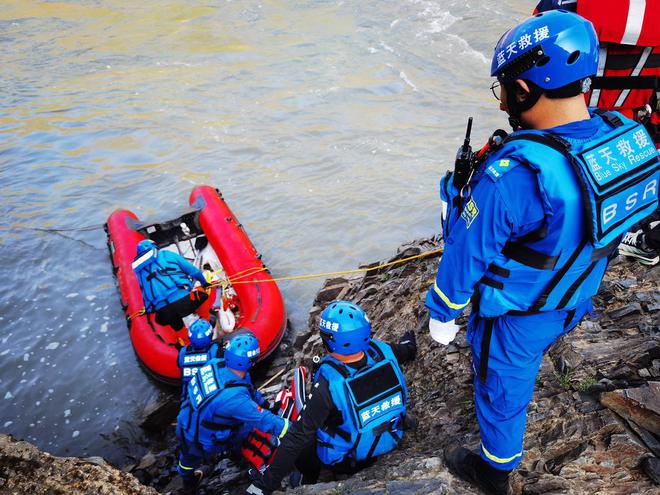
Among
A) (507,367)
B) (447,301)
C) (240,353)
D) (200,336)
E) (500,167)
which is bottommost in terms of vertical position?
(200,336)

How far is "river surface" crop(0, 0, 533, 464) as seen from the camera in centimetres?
646

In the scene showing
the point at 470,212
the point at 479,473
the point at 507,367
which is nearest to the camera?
the point at 470,212

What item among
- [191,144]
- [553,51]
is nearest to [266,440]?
[553,51]

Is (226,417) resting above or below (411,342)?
below

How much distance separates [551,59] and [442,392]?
7.27ft

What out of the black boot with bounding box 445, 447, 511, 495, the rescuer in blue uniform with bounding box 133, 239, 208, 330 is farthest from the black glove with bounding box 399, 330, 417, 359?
the rescuer in blue uniform with bounding box 133, 239, 208, 330

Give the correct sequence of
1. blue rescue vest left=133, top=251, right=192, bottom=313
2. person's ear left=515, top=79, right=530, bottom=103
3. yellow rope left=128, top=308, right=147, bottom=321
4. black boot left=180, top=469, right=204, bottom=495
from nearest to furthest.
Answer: person's ear left=515, top=79, right=530, bottom=103 < black boot left=180, top=469, right=204, bottom=495 < blue rescue vest left=133, top=251, right=192, bottom=313 < yellow rope left=128, top=308, right=147, bottom=321

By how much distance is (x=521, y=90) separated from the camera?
1854 mm

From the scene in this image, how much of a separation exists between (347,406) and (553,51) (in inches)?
76.9

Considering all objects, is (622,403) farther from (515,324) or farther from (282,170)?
(282,170)

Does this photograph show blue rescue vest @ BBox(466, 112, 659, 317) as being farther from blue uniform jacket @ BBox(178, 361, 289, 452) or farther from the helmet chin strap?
blue uniform jacket @ BBox(178, 361, 289, 452)

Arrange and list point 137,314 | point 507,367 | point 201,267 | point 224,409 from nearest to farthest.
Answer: point 507,367 → point 224,409 → point 137,314 → point 201,267

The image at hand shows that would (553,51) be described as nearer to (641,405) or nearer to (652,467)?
(641,405)

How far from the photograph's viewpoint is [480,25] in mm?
19422
